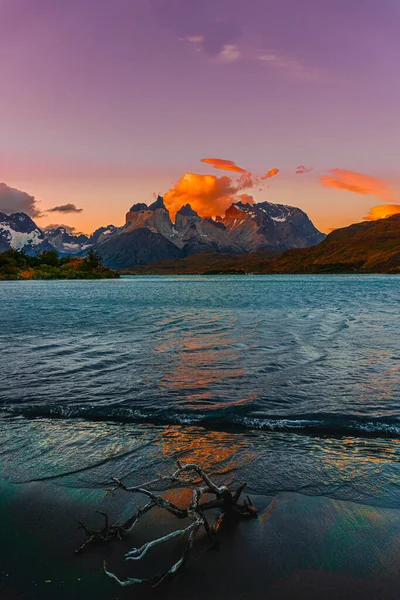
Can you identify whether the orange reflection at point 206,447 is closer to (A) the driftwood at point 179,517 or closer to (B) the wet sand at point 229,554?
(A) the driftwood at point 179,517

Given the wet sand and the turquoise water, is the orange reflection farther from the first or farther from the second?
the wet sand

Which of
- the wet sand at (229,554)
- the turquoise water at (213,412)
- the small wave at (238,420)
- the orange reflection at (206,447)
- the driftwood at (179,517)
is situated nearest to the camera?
the wet sand at (229,554)

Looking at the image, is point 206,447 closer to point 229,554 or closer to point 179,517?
point 179,517

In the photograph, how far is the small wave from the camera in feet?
44.3

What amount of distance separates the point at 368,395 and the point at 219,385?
6904 mm

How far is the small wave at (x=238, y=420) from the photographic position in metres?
13.5

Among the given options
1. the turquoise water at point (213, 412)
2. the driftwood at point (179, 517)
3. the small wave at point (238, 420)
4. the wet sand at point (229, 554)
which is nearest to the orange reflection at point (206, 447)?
the turquoise water at point (213, 412)

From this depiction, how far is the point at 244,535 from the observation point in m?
7.64

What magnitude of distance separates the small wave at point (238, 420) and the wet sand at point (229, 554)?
4.88m

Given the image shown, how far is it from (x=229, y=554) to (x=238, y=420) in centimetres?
755

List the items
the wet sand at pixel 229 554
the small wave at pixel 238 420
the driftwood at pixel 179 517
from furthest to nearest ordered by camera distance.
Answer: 1. the small wave at pixel 238 420
2. the driftwood at pixel 179 517
3. the wet sand at pixel 229 554

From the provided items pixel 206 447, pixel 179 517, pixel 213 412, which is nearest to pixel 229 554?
pixel 179 517

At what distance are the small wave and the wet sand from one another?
4880 millimetres

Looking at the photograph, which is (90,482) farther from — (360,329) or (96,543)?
(360,329)
